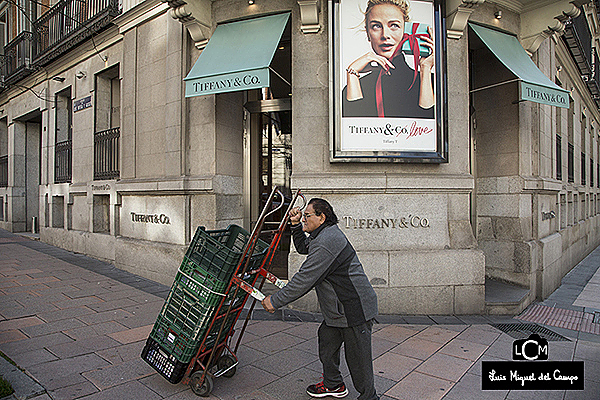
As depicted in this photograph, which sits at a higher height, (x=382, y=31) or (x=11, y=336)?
(x=382, y=31)

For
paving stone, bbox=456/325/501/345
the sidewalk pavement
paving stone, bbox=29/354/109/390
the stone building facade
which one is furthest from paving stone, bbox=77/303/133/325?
paving stone, bbox=456/325/501/345

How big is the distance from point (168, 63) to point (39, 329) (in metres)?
5.42

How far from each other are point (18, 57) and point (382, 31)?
15.6 m

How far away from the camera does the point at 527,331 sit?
5.68 meters

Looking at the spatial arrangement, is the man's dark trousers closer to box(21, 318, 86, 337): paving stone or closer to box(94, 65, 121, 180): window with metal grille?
box(21, 318, 86, 337): paving stone

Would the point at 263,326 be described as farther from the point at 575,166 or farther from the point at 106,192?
the point at 575,166

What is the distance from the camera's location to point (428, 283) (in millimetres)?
6320

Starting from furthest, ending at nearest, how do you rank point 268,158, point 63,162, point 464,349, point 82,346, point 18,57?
point 18,57, point 63,162, point 268,158, point 464,349, point 82,346

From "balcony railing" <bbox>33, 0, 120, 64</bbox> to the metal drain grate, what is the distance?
10343mm

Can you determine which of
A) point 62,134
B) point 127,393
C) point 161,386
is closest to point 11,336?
point 127,393

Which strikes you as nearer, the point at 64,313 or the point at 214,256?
the point at 214,256

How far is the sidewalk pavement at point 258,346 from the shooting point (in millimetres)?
3770

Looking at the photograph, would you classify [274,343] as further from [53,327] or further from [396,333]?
[53,327]

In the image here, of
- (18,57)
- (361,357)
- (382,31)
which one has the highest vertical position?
(18,57)
